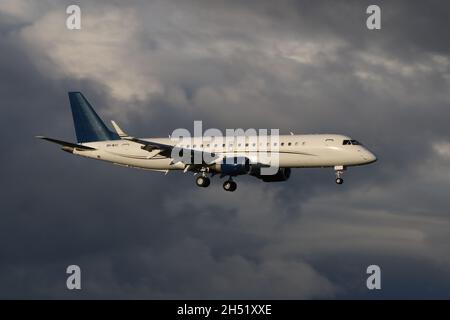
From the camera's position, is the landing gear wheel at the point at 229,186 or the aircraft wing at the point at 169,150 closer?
the aircraft wing at the point at 169,150

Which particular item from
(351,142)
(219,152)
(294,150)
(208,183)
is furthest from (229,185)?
(351,142)

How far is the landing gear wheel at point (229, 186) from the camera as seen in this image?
279 ft

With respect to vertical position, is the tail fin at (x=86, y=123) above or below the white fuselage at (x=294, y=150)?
above

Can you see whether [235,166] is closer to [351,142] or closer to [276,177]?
[276,177]

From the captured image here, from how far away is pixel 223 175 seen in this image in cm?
8112

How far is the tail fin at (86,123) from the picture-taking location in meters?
93.5

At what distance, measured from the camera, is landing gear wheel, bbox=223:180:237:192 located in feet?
279

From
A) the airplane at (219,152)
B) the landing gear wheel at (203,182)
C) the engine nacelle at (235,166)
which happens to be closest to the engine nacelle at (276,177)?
the airplane at (219,152)

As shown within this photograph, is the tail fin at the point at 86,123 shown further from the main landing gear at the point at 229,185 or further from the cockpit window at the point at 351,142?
the cockpit window at the point at 351,142

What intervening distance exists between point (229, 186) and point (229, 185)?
102 millimetres

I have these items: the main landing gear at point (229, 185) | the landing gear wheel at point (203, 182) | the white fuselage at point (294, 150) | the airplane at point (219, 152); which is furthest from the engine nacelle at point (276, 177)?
the white fuselage at point (294, 150)

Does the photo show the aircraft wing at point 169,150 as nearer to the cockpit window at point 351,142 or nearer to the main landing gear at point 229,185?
the main landing gear at point 229,185
